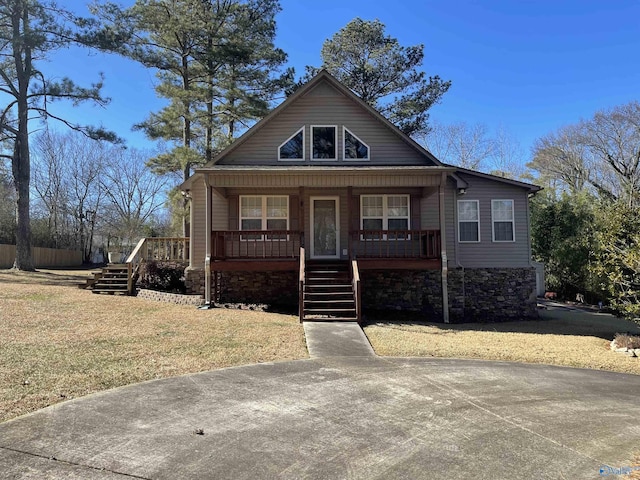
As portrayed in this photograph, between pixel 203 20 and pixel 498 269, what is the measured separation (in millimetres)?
18234

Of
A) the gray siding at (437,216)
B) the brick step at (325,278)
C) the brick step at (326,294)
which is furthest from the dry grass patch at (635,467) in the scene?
the gray siding at (437,216)

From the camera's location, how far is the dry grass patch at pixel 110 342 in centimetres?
573

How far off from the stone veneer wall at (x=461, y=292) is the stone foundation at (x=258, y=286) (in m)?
2.56

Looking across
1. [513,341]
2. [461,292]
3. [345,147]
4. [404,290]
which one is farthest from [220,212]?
[513,341]

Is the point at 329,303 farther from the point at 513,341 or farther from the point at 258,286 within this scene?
the point at 513,341

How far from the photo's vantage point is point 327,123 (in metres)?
14.8

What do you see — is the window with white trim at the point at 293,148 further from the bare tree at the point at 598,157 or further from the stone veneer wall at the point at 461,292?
the bare tree at the point at 598,157

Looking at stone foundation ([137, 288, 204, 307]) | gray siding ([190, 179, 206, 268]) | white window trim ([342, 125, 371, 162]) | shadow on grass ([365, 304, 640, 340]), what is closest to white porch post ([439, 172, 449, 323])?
shadow on grass ([365, 304, 640, 340])

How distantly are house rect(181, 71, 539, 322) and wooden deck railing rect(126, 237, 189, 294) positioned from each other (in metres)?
1.50

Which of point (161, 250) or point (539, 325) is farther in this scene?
point (161, 250)

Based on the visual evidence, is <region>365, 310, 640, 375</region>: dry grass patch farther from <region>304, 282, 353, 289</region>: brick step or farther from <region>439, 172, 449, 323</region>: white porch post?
<region>304, 282, 353, 289</region>: brick step

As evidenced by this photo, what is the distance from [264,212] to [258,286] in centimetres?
256

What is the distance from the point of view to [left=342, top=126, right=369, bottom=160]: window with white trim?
1477 cm

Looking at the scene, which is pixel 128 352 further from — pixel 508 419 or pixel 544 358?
pixel 544 358
